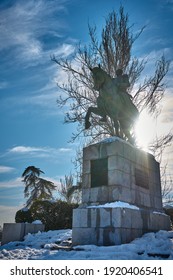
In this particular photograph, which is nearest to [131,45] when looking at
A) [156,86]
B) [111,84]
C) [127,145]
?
[156,86]

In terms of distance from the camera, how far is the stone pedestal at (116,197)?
5379mm

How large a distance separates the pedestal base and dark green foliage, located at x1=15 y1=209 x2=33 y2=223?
15.8ft

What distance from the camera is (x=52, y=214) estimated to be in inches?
407

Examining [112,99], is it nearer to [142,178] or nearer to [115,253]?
[142,178]

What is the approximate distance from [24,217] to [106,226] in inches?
224

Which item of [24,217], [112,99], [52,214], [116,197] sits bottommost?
[24,217]

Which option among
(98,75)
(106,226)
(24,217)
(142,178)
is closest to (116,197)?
(106,226)

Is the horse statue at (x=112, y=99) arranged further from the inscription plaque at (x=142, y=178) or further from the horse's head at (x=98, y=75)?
the inscription plaque at (x=142, y=178)

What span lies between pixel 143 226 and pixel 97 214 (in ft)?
4.65

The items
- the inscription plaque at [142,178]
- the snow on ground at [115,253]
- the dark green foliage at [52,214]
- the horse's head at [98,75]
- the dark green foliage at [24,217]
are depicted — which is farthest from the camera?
the dark green foliage at [52,214]

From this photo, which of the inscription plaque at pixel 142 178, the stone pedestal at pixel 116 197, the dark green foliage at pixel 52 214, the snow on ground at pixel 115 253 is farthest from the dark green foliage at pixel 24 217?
the inscription plaque at pixel 142 178

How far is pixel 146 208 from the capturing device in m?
6.87

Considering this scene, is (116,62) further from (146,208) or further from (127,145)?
(146,208)

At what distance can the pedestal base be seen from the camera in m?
5.24
